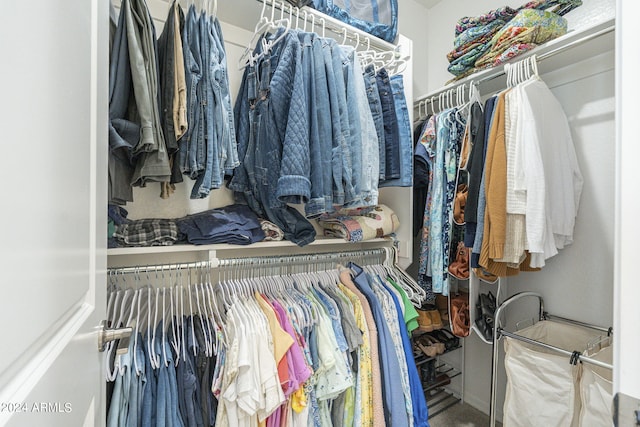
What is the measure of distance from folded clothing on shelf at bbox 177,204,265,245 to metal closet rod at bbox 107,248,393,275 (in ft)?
0.29

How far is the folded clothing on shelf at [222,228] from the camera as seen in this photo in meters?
1.05

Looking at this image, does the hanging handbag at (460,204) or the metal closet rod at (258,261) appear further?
the hanging handbag at (460,204)

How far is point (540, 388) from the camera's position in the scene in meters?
1.11

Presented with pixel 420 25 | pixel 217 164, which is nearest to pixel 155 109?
pixel 217 164

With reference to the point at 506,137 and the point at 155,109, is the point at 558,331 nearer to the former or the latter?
the point at 506,137

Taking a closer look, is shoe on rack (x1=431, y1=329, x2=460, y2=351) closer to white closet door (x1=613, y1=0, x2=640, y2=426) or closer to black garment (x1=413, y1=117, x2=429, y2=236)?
black garment (x1=413, y1=117, x2=429, y2=236)

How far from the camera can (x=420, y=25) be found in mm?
2127

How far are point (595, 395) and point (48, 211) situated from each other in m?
1.51

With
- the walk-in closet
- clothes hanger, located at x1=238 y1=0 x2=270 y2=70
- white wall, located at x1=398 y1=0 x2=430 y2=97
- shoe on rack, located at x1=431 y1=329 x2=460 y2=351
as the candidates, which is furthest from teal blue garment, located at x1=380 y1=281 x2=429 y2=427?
white wall, located at x1=398 y1=0 x2=430 y2=97

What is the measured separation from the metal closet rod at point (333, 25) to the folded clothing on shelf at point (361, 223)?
810mm

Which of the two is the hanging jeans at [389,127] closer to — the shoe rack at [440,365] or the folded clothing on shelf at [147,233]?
the folded clothing on shelf at [147,233]

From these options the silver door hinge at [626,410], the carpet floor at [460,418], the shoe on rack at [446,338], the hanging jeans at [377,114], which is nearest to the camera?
the silver door hinge at [626,410]

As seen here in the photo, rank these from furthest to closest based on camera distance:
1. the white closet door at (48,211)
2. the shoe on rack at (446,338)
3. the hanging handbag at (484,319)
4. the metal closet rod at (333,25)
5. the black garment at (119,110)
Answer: the shoe on rack at (446,338) < the hanging handbag at (484,319) < the metal closet rod at (333,25) < the black garment at (119,110) < the white closet door at (48,211)

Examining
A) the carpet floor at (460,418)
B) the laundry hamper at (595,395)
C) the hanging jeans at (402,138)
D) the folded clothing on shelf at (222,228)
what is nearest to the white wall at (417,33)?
the hanging jeans at (402,138)
